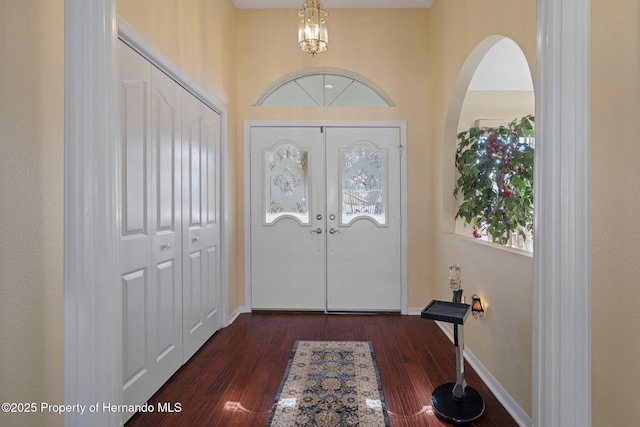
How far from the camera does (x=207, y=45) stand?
113 inches

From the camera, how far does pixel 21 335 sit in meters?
1.08

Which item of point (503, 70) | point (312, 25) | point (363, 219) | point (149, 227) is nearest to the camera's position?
point (149, 227)

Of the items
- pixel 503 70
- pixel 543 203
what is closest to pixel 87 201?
pixel 543 203

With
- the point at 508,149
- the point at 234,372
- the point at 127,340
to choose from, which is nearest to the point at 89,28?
the point at 127,340

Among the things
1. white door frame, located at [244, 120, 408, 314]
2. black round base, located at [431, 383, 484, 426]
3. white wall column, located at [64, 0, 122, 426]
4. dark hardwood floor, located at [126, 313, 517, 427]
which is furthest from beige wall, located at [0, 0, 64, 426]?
white door frame, located at [244, 120, 408, 314]

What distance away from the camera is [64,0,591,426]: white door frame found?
3.55 feet

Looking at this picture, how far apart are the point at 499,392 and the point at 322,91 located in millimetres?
3134

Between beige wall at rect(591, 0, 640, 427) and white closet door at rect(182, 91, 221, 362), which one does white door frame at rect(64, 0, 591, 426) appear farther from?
white closet door at rect(182, 91, 221, 362)

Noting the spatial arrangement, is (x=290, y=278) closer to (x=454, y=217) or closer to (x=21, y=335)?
(x=454, y=217)

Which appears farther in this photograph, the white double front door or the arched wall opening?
the white double front door

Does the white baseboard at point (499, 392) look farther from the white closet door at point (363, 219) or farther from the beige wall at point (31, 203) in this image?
the beige wall at point (31, 203)

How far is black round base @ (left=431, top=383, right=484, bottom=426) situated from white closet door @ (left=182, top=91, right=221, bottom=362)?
1.78m

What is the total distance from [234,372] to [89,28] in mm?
2175

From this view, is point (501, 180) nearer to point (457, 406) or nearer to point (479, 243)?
point (479, 243)
